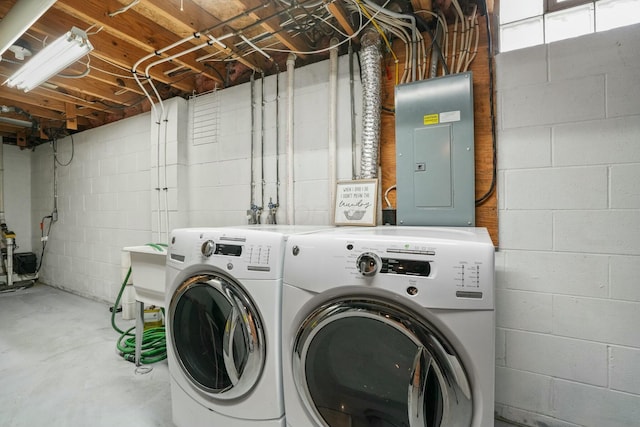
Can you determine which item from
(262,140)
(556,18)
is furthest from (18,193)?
(556,18)

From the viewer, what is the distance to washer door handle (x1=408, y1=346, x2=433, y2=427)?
82cm

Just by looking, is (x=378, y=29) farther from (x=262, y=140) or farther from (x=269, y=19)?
(x=262, y=140)

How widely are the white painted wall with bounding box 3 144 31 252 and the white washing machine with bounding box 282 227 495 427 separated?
5.76 m

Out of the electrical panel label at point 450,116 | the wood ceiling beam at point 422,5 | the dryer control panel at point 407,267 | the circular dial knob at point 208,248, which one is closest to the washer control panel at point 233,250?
the circular dial knob at point 208,248

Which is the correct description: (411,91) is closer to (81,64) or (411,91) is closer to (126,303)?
(81,64)

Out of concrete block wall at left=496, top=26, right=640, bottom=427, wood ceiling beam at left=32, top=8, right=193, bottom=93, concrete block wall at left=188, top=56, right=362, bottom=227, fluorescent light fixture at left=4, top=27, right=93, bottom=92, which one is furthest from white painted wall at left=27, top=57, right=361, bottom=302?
concrete block wall at left=496, top=26, right=640, bottom=427

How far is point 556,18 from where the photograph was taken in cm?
150

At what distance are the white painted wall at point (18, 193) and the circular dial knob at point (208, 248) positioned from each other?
532cm

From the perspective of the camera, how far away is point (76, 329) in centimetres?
270

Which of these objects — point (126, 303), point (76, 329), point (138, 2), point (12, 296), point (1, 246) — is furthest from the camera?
point (1, 246)

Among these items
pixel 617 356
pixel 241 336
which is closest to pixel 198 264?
pixel 241 336

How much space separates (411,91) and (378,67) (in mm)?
273

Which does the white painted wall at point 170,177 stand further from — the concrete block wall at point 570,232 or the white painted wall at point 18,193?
the concrete block wall at point 570,232

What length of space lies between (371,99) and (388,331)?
1360mm
